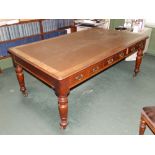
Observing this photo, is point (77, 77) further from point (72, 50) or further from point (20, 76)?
point (20, 76)

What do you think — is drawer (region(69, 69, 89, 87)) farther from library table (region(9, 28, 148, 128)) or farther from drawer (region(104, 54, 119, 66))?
drawer (region(104, 54, 119, 66))

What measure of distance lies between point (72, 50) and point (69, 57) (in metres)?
0.21

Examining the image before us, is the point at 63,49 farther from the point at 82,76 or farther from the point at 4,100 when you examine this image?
the point at 4,100

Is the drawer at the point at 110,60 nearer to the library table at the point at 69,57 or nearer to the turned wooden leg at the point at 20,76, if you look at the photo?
the library table at the point at 69,57

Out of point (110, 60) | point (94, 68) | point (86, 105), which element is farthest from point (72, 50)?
point (86, 105)

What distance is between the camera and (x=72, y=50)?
2068 millimetres

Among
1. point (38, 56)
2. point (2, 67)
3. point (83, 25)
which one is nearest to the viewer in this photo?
point (38, 56)

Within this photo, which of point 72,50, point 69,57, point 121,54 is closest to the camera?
point 69,57

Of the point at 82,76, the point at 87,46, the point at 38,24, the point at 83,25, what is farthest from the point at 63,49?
the point at 83,25

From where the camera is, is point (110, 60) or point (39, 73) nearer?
point (39, 73)

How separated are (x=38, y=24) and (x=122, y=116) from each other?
2.29 meters

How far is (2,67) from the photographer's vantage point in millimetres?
3326

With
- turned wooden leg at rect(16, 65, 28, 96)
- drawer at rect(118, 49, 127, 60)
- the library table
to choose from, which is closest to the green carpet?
turned wooden leg at rect(16, 65, 28, 96)
